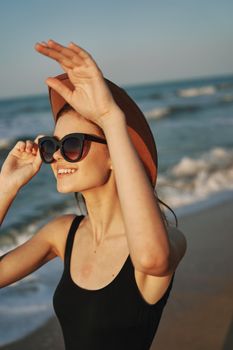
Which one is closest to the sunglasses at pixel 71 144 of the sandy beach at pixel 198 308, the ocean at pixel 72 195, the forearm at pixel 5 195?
the forearm at pixel 5 195

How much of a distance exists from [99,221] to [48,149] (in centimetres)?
45

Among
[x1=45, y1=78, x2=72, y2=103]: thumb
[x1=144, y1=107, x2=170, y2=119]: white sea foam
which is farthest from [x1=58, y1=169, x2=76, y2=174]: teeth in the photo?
[x1=144, y1=107, x2=170, y2=119]: white sea foam

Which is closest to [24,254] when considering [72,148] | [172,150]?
[72,148]

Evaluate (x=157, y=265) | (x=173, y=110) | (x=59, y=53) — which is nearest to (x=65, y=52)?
(x=59, y=53)

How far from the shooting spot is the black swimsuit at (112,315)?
7.55 feet

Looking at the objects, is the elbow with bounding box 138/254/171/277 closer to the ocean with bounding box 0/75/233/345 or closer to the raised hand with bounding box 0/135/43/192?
the raised hand with bounding box 0/135/43/192

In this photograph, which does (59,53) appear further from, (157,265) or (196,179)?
(196,179)

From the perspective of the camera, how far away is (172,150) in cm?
1603

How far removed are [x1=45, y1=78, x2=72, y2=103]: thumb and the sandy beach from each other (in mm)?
2920

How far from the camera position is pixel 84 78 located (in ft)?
6.52

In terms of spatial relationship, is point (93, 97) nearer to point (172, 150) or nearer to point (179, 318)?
point (179, 318)

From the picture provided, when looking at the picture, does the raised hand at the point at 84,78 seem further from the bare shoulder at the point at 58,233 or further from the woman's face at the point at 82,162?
the bare shoulder at the point at 58,233

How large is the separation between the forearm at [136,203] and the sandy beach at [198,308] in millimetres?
2698

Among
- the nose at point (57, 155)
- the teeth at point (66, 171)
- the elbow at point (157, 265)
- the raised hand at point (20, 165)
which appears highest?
the nose at point (57, 155)
